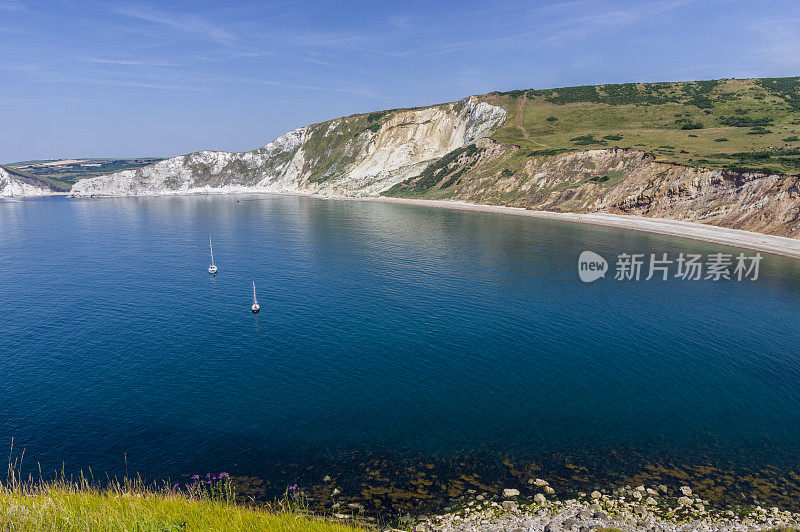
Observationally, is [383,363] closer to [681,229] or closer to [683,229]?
[681,229]

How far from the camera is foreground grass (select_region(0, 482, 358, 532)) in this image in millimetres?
15406

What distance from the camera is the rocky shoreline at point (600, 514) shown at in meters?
23.0

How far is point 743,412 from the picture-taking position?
35094 millimetres

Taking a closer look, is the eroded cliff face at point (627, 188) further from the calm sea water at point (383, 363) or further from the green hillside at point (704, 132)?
the calm sea water at point (383, 363)

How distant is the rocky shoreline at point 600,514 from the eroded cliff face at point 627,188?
338 ft

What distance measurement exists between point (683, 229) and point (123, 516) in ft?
434

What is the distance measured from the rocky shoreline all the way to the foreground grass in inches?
298

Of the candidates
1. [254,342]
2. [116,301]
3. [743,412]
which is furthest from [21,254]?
[743,412]

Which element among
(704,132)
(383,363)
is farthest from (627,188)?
(383,363)

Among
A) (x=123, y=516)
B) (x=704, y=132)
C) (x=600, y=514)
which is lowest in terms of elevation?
(x=600, y=514)

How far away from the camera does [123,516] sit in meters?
16.1

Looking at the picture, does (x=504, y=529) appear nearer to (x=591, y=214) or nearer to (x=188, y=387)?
(x=188, y=387)

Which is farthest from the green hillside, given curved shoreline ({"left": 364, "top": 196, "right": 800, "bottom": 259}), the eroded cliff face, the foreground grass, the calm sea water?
the foreground grass

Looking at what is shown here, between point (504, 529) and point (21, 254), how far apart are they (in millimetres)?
121364
